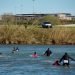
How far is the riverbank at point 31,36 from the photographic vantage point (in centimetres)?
9350

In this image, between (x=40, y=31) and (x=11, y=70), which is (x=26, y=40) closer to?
(x=40, y=31)

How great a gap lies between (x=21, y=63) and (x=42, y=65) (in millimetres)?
3105

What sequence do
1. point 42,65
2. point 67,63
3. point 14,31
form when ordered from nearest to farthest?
point 67,63 → point 42,65 → point 14,31

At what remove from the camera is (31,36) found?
312ft

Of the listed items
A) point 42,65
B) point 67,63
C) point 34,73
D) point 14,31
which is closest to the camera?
point 34,73

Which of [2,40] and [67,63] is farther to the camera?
[2,40]

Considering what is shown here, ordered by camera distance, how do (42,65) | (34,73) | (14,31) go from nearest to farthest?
(34,73), (42,65), (14,31)

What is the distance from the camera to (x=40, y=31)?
9881 cm

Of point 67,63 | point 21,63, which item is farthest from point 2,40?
point 67,63

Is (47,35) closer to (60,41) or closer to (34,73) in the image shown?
(60,41)

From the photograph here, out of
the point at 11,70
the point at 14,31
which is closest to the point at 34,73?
the point at 11,70

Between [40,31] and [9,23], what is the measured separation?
6387mm

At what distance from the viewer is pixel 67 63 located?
160 feet

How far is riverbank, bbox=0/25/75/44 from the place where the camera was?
3681 inches
